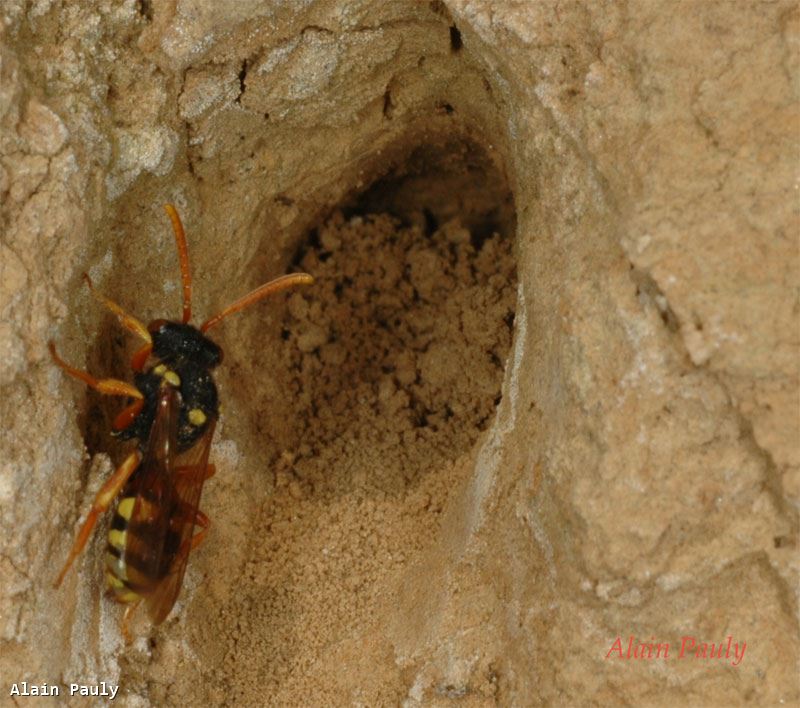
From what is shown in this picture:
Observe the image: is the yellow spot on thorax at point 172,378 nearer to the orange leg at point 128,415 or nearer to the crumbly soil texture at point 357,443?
the orange leg at point 128,415

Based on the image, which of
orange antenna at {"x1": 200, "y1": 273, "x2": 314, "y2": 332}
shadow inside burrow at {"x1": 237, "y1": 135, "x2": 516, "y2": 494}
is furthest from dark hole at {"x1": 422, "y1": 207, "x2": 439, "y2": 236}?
orange antenna at {"x1": 200, "y1": 273, "x2": 314, "y2": 332}

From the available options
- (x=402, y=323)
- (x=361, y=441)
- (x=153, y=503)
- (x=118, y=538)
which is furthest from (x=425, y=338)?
(x=118, y=538)

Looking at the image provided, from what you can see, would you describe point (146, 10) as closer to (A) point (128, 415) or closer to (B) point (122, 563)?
(A) point (128, 415)

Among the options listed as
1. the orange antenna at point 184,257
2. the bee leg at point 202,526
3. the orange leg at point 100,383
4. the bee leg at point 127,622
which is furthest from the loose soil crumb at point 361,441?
the orange leg at point 100,383

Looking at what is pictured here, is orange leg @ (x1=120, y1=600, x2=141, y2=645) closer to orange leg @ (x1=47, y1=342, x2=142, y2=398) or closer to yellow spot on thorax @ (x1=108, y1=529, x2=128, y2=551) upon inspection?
yellow spot on thorax @ (x1=108, y1=529, x2=128, y2=551)

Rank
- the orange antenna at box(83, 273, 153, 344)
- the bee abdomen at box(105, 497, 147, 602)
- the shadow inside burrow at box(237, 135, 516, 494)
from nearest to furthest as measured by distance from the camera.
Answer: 1. the bee abdomen at box(105, 497, 147, 602)
2. the orange antenna at box(83, 273, 153, 344)
3. the shadow inside burrow at box(237, 135, 516, 494)

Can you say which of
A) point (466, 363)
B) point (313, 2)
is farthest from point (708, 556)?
point (313, 2)
